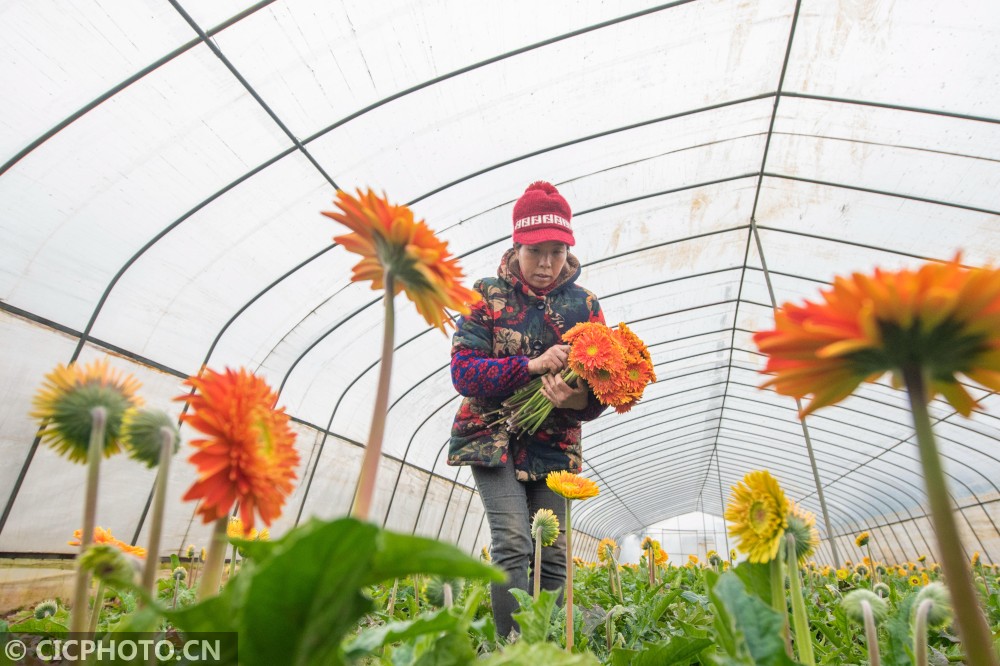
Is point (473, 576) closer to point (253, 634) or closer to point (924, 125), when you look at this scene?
point (253, 634)

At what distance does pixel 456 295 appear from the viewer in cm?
62

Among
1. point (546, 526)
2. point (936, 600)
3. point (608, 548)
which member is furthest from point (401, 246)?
point (608, 548)

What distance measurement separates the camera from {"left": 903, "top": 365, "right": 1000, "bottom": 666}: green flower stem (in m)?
0.45

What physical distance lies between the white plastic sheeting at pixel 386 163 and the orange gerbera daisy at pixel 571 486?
2.59 meters

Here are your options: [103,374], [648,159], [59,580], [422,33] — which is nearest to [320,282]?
[422,33]

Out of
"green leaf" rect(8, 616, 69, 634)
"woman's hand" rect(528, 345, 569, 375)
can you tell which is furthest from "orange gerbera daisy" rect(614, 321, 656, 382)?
"green leaf" rect(8, 616, 69, 634)

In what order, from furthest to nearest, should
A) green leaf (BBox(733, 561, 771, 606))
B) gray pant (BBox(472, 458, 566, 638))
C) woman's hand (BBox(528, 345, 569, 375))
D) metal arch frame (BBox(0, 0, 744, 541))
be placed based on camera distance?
metal arch frame (BBox(0, 0, 744, 541))
gray pant (BBox(472, 458, 566, 638))
woman's hand (BBox(528, 345, 569, 375))
green leaf (BBox(733, 561, 771, 606))

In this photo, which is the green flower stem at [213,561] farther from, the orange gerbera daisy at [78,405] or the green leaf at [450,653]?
the green leaf at [450,653]

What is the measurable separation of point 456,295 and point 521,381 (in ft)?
4.48

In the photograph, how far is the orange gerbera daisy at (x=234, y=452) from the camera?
18.7 inches

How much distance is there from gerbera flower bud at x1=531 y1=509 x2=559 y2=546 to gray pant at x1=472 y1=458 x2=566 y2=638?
8cm

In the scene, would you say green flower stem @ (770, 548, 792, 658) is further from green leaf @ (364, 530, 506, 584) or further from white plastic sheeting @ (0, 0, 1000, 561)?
white plastic sheeting @ (0, 0, 1000, 561)

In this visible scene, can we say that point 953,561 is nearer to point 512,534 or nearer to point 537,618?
point 537,618

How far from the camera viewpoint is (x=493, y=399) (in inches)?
86.9
